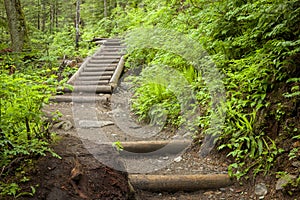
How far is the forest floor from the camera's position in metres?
2.82

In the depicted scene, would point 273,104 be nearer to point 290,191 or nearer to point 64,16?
point 290,191

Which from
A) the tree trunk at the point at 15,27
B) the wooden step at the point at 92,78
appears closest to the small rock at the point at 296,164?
the wooden step at the point at 92,78

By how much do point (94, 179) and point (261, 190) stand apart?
2.13 m

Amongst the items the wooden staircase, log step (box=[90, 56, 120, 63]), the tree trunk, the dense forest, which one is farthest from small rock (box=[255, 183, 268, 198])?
log step (box=[90, 56, 120, 63])

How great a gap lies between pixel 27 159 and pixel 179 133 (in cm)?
319

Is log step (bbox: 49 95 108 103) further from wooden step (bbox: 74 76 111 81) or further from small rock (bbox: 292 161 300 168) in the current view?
small rock (bbox: 292 161 300 168)

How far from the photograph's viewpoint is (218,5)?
6.19 m

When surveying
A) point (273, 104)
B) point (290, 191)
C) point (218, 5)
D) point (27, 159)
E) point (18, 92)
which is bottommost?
point (290, 191)

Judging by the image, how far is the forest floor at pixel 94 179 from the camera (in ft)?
9.24

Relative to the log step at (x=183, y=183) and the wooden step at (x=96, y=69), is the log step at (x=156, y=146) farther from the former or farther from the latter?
the wooden step at (x=96, y=69)

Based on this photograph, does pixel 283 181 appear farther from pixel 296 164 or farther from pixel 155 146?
pixel 155 146

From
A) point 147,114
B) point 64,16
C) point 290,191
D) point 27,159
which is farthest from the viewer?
point 64,16

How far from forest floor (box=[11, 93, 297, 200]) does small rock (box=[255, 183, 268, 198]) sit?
0.03m

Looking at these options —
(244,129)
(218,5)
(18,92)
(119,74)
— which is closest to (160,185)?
(244,129)
